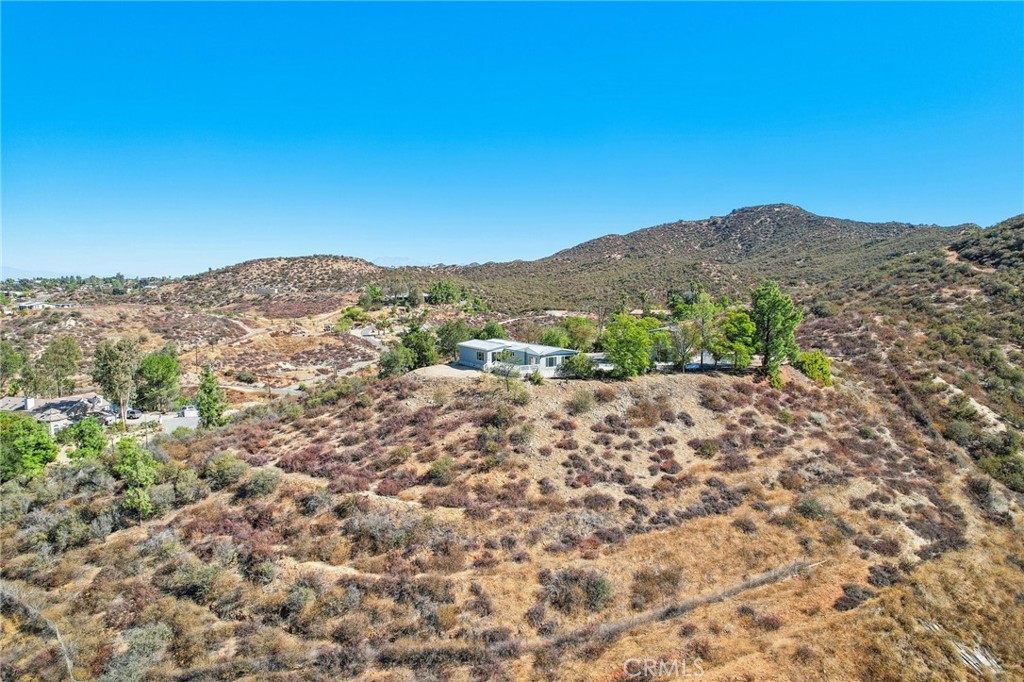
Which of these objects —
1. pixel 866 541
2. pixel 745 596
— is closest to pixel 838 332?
pixel 866 541

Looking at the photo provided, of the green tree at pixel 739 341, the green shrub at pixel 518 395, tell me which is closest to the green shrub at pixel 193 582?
the green shrub at pixel 518 395

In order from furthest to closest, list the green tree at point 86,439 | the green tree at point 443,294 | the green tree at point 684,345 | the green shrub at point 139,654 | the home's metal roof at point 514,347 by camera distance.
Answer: the green tree at point 443,294
the green tree at point 684,345
the home's metal roof at point 514,347
the green tree at point 86,439
the green shrub at point 139,654

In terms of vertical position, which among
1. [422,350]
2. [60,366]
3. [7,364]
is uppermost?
[422,350]

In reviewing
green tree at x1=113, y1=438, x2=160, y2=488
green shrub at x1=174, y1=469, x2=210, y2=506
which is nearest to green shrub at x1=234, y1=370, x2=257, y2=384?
green tree at x1=113, y1=438, x2=160, y2=488

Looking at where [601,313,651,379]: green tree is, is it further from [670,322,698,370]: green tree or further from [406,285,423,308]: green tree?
[406,285,423,308]: green tree

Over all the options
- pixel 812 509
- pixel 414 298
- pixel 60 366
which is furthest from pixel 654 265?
pixel 60 366

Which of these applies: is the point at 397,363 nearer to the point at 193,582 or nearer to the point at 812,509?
the point at 193,582

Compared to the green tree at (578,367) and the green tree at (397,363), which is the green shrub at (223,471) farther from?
the green tree at (578,367)

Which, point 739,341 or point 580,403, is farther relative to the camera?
point 739,341
